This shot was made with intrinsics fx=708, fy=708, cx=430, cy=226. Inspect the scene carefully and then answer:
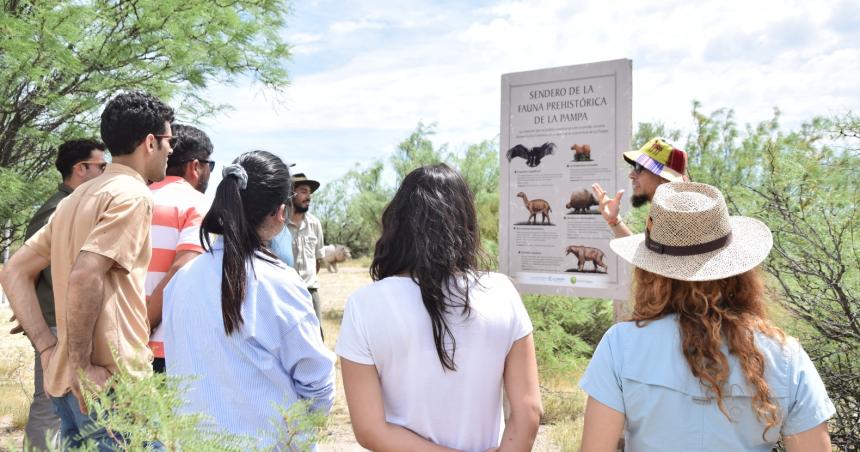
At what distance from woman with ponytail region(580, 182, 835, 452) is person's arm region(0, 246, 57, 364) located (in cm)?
201

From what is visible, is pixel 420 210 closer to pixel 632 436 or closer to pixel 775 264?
pixel 632 436

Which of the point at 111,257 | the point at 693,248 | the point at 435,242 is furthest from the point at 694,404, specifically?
the point at 111,257

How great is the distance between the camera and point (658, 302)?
1.74 meters

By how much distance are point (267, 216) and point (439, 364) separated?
2.43 ft

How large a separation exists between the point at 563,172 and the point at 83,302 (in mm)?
2980

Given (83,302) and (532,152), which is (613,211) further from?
(83,302)

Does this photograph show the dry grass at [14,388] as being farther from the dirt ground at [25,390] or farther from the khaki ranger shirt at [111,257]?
the khaki ranger shirt at [111,257]

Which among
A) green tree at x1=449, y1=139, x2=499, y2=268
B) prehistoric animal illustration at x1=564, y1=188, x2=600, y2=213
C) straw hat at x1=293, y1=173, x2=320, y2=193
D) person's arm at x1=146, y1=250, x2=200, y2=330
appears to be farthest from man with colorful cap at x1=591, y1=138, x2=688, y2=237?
green tree at x1=449, y1=139, x2=499, y2=268

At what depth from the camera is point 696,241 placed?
1754mm

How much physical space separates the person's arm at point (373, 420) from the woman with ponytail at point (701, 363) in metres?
0.50

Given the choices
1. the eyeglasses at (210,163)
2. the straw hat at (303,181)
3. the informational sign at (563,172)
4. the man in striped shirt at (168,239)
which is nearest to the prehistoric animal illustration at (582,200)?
the informational sign at (563,172)

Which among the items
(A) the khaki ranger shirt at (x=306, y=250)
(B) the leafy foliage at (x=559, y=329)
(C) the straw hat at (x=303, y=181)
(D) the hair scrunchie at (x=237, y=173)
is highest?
(D) the hair scrunchie at (x=237, y=173)

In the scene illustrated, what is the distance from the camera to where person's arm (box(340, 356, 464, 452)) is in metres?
1.95

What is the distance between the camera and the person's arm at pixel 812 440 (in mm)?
1632
